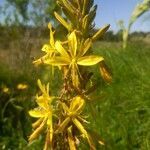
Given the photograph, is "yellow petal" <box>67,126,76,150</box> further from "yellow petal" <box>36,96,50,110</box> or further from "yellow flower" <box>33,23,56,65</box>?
"yellow flower" <box>33,23,56,65</box>

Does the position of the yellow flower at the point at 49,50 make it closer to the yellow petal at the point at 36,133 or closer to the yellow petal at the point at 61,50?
the yellow petal at the point at 61,50

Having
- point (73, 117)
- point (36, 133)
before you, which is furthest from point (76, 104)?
point (36, 133)

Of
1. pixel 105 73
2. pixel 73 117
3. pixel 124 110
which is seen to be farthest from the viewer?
pixel 124 110

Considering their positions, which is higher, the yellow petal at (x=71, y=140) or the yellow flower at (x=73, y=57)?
the yellow flower at (x=73, y=57)

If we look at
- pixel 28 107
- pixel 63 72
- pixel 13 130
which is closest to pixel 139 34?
pixel 28 107

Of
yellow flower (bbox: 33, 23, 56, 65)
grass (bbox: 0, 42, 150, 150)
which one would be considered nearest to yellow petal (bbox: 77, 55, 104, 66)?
yellow flower (bbox: 33, 23, 56, 65)

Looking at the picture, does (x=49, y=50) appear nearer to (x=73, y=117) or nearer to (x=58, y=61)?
(x=58, y=61)

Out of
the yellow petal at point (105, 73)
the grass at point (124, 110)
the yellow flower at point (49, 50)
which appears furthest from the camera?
the grass at point (124, 110)

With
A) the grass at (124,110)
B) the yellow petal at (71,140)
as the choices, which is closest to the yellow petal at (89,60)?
the yellow petal at (71,140)
